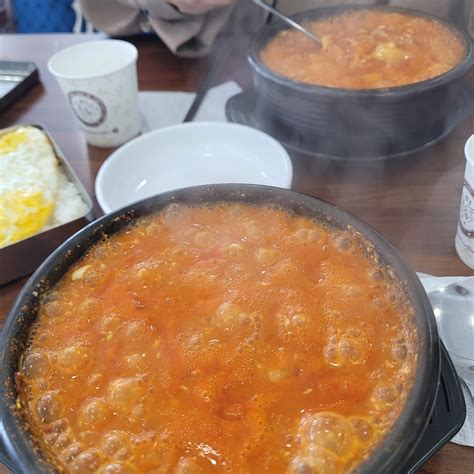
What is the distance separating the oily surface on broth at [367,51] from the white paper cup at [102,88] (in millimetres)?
437

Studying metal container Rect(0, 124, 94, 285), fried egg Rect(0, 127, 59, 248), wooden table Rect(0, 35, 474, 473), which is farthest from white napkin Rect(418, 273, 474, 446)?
fried egg Rect(0, 127, 59, 248)

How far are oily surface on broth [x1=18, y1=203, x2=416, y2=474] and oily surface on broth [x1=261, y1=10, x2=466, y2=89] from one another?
72 centimetres

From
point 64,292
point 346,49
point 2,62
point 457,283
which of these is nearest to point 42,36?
point 2,62

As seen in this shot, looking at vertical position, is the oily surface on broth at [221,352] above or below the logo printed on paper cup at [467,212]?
above

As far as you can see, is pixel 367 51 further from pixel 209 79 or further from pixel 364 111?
pixel 209 79

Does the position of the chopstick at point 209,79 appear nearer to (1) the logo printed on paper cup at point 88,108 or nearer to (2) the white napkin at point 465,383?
(1) the logo printed on paper cup at point 88,108

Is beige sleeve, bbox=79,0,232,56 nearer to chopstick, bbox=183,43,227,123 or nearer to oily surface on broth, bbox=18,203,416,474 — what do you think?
chopstick, bbox=183,43,227,123

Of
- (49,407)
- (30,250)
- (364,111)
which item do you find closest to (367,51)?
(364,111)

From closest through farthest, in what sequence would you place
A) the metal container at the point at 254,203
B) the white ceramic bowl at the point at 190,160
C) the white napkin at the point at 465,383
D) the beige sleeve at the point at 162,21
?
the metal container at the point at 254,203 < the white napkin at the point at 465,383 < the white ceramic bowl at the point at 190,160 < the beige sleeve at the point at 162,21

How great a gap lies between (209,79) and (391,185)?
2.79 feet

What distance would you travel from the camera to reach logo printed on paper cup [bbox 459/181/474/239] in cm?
110

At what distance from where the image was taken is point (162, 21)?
204 cm

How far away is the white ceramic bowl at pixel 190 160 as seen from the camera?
1451mm

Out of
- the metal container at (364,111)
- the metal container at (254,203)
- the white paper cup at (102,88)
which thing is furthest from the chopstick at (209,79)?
the metal container at (254,203)
